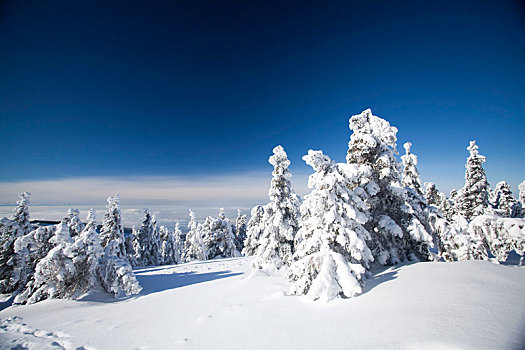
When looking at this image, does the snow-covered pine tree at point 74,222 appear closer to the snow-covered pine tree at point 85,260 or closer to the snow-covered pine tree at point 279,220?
the snow-covered pine tree at point 85,260

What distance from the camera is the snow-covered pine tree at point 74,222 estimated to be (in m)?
32.5

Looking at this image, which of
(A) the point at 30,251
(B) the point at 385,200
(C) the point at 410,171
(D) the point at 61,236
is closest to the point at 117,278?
(D) the point at 61,236

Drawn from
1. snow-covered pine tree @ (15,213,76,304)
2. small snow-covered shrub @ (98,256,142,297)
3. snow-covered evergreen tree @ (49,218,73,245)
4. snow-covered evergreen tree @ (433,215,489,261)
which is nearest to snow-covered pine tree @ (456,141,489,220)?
snow-covered evergreen tree @ (433,215,489,261)

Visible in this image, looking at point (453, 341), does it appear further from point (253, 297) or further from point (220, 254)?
point (220, 254)

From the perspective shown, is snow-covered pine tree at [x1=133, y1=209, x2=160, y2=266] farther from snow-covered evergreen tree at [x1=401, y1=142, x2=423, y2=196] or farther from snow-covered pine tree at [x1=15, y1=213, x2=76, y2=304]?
snow-covered evergreen tree at [x1=401, y1=142, x2=423, y2=196]

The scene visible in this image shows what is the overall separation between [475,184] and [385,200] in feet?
72.6

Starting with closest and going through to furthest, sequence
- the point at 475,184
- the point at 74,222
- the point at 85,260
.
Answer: the point at 85,260 < the point at 475,184 < the point at 74,222

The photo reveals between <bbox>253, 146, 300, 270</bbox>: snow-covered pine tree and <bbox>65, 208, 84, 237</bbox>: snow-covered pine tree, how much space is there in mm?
31108

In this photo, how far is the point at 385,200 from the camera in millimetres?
13078

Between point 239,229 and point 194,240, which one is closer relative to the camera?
point 194,240

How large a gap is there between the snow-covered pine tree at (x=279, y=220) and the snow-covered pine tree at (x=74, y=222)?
31.1 meters

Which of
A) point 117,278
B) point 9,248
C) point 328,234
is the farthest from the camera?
point 9,248

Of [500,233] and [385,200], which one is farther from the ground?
[385,200]

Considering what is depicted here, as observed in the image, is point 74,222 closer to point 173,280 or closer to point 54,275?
point 54,275
